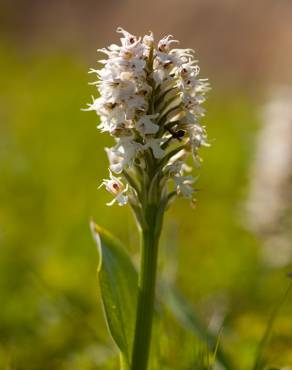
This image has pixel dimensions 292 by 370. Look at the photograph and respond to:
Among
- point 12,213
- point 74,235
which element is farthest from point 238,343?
point 12,213

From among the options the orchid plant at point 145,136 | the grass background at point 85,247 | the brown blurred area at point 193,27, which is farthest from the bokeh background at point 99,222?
the brown blurred area at point 193,27

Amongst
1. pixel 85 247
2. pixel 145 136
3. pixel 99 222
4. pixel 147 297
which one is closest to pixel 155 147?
pixel 145 136

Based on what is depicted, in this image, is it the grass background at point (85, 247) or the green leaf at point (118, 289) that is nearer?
the green leaf at point (118, 289)

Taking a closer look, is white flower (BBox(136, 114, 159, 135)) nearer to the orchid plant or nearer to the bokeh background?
the orchid plant

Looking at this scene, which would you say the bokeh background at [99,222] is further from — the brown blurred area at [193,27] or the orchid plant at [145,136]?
the brown blurred area at [193,27]

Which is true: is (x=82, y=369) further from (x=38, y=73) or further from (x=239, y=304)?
(x=38, y=73)

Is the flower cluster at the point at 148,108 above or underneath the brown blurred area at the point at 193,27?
underneath
